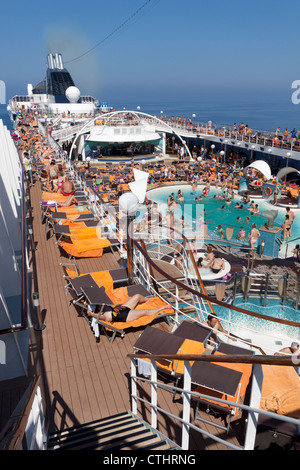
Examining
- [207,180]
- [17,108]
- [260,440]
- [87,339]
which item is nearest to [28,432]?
[260,440]

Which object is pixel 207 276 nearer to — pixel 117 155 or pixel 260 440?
pixel 260 440

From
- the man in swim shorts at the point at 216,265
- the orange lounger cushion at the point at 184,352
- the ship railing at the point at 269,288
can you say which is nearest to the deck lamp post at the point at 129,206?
the orange lounger cushion at the point at 184,352

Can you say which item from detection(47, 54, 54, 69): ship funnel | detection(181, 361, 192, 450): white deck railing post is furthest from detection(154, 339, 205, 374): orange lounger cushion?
detection(47, 54, 54, 69): ship funnel

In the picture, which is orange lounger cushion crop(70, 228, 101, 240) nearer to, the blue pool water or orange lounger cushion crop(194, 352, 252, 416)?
the blue pool water

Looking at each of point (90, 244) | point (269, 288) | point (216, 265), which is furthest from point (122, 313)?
point (216, 265)

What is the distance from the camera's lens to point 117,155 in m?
30.5

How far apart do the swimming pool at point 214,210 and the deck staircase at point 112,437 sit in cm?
1100

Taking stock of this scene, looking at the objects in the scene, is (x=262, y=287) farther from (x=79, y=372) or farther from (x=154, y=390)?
(x=154, y=390)

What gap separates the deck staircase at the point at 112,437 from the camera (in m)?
2.38

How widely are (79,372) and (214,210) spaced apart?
14.7m

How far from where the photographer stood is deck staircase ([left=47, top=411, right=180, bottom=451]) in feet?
7.79

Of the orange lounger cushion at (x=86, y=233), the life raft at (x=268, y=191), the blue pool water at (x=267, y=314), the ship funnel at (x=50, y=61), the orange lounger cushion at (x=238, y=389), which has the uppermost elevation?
the ship funnel at (x=50, y=61)

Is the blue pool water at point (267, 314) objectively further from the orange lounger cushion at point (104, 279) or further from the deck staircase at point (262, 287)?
the orange lounger cushion at point (104, 279)

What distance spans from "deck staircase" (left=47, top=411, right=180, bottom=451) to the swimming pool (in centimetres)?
1100
